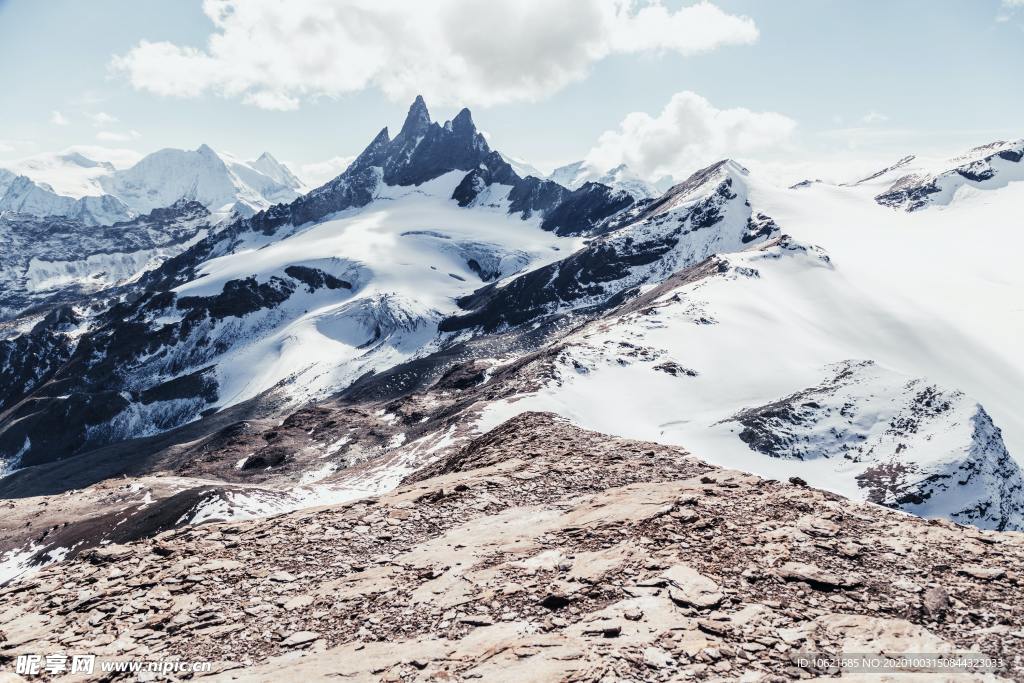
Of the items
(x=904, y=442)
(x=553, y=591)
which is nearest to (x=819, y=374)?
(x=904, y=442)

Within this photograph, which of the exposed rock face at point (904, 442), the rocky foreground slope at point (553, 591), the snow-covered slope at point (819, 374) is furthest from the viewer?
the snow-covered slope at point (819, 374)

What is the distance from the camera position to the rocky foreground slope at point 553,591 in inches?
404

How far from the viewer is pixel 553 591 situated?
12.4 m

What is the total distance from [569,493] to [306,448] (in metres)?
82.9

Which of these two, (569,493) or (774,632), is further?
(569,493)

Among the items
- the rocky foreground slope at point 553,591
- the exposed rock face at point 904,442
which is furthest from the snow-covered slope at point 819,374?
the rocky foreground slope at point 553,591

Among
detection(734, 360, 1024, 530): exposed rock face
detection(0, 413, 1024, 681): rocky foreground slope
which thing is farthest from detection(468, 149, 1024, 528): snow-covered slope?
detection(0, 413, 1024, 681): rocky foreground slope

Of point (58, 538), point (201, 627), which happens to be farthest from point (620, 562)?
point (58, 538)

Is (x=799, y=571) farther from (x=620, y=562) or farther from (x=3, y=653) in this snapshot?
(x=3, y=653)

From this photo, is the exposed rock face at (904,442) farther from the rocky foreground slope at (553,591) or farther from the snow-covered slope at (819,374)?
the rocky foreground slope at (553,591)

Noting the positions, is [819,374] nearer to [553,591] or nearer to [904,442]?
[904,442]

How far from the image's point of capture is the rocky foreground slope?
33.7 ft

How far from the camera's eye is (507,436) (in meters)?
27.3

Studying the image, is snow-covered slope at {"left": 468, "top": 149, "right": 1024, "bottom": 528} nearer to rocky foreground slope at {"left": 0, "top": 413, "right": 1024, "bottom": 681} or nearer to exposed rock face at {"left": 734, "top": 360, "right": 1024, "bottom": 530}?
exposed rock face at {"left": 734, "top": 360, "right": 1024, "bottom": 530}
